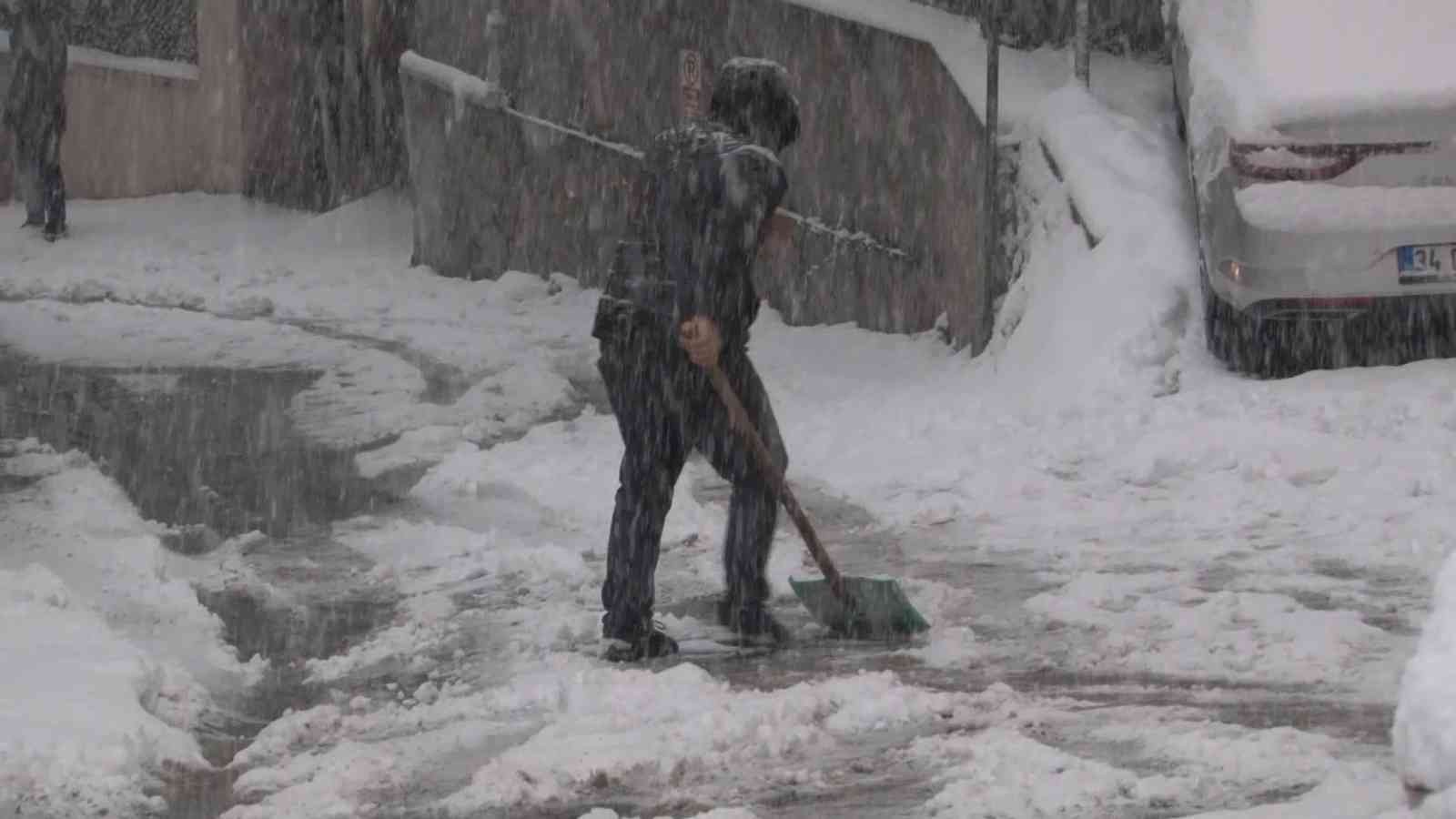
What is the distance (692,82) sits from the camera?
42.6ft

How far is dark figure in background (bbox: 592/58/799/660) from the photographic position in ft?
19.7

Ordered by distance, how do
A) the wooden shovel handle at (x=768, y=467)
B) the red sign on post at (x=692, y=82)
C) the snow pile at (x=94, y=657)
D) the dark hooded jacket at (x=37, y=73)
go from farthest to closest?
the dark hooded jacket at (x=37, y=73)
the red sign on post at (x=692, y=82)
the wooden shovel handle at (x=768, y=467)
the snow pile at (x=94, y=657)

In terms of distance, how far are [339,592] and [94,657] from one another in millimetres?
1444

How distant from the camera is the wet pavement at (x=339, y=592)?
5.25m

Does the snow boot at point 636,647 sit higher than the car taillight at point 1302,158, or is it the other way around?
the car taillight at point 1302,158

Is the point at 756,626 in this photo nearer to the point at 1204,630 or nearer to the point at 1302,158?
the point at 1204,630

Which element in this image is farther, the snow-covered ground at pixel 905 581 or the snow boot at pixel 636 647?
the snow boot at pixel 636 647

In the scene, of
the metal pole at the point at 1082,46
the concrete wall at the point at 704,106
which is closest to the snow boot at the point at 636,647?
the concrete wall at the point at 704,106

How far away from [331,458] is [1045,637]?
4.30 metres

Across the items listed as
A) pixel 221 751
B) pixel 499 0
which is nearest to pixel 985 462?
pixel 221 751

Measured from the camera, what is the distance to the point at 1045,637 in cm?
647

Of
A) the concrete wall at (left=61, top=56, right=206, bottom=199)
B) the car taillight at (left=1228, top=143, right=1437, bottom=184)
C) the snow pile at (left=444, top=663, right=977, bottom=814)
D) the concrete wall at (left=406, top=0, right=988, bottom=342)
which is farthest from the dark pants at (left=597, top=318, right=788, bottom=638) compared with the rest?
the concrete wall at (left=61, top=56, right=206, bottom=199)

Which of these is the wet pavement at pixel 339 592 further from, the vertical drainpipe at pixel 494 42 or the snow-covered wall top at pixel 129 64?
the snow-covered wall top at pixel 129 64

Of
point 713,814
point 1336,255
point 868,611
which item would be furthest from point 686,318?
point 1336,255
